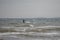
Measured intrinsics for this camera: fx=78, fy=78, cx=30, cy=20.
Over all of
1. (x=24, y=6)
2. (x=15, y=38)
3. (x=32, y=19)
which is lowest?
(x=15, y=38)

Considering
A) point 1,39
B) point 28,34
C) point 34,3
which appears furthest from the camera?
point 34,3

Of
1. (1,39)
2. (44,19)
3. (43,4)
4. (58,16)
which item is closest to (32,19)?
(44,19)

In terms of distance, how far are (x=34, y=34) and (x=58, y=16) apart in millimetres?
877

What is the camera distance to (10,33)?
1.61 meters

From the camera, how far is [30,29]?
69.7 inches

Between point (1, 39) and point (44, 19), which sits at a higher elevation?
point (44, 19)

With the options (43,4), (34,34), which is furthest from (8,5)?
(34,34)

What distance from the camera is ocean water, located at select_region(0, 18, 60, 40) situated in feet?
4.95

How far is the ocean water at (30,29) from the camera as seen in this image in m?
1.51

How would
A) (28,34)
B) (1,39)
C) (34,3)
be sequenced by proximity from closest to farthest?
(1,39) < (28,34) < (34,3)

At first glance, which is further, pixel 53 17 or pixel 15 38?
pixel 53 17

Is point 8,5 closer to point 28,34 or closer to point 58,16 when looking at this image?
point 28,34

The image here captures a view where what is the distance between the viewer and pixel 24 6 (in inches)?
79.8

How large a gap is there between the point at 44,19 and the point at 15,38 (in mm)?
931
